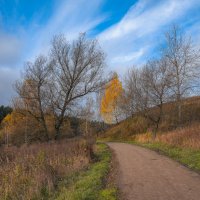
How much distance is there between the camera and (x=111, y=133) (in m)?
56.8

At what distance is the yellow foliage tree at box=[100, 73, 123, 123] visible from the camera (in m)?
57.8

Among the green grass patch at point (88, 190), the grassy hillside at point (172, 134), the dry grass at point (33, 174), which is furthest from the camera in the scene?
the grassy hillside at point (172, 134)

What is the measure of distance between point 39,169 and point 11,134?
29.2 meters

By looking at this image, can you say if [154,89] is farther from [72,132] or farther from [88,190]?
[88,190]

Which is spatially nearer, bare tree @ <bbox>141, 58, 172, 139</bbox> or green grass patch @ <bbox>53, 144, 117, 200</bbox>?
green grass patch @ <bbox>53, 144, 117, 200</bbox>

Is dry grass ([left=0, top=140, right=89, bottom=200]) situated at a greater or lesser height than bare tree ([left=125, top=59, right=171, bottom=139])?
lesser

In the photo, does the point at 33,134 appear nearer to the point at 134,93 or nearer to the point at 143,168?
the point at 134,93

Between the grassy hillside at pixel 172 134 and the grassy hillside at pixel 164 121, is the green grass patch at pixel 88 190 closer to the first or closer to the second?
the grassy hillside at pixel 172 134

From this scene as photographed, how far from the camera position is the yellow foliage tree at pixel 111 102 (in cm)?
5778

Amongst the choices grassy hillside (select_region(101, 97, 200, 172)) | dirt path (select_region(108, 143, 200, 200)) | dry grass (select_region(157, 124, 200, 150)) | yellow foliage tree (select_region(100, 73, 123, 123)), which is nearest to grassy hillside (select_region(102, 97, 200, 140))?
grassy hillside (select_region(101, 97, 200, 172))

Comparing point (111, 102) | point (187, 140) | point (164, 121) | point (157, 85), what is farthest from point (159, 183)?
point (111, 102)

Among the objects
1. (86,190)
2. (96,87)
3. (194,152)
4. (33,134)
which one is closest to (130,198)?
(86,190)

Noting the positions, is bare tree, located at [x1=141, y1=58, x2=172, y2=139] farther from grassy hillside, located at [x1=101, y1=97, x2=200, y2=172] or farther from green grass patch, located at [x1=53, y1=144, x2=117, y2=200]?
green grass patch, located at [x1=53, y1=144, x2=117, y2=200]

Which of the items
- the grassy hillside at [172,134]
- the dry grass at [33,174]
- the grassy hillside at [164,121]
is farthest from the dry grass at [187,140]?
the grassy hillside at [164,121]
